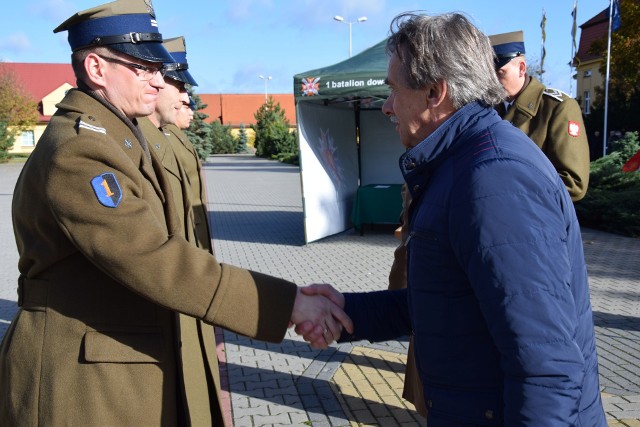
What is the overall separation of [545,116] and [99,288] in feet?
8.77

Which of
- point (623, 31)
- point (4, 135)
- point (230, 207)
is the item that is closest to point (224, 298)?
point (230, 207)

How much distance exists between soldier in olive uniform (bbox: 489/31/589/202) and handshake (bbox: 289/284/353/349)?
5.91 ft

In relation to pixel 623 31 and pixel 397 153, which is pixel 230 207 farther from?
pixel 623 31

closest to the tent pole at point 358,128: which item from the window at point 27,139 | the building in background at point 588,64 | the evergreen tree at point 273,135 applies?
the evergreen tree at point 273,135

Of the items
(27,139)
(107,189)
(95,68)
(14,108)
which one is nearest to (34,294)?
(107,189)

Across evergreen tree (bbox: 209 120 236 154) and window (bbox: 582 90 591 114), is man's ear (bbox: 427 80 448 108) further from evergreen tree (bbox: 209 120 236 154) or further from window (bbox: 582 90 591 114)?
evergreen tree (bbox: 209 120 236 154)

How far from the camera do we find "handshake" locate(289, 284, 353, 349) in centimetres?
229

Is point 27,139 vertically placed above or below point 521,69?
below

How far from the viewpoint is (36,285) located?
203cm

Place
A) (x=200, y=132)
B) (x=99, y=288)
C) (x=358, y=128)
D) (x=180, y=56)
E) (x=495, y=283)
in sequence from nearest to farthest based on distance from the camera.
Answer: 1. (x=495, y=283)
2. (x=99, y=288)
3. (x=180, y=56)
4. (x=358, y=128)
5. (x=200, y=132)

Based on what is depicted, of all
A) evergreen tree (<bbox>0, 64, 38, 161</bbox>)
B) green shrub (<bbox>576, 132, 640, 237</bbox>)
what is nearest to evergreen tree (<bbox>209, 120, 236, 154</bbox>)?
evergreen tree (<bbox>0, 64, 38, 161</bbox>)

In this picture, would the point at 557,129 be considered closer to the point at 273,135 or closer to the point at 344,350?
the point at 344,350

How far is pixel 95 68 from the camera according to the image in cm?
219

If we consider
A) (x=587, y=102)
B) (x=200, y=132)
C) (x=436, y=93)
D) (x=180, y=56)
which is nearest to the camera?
(x=436, y=93)
